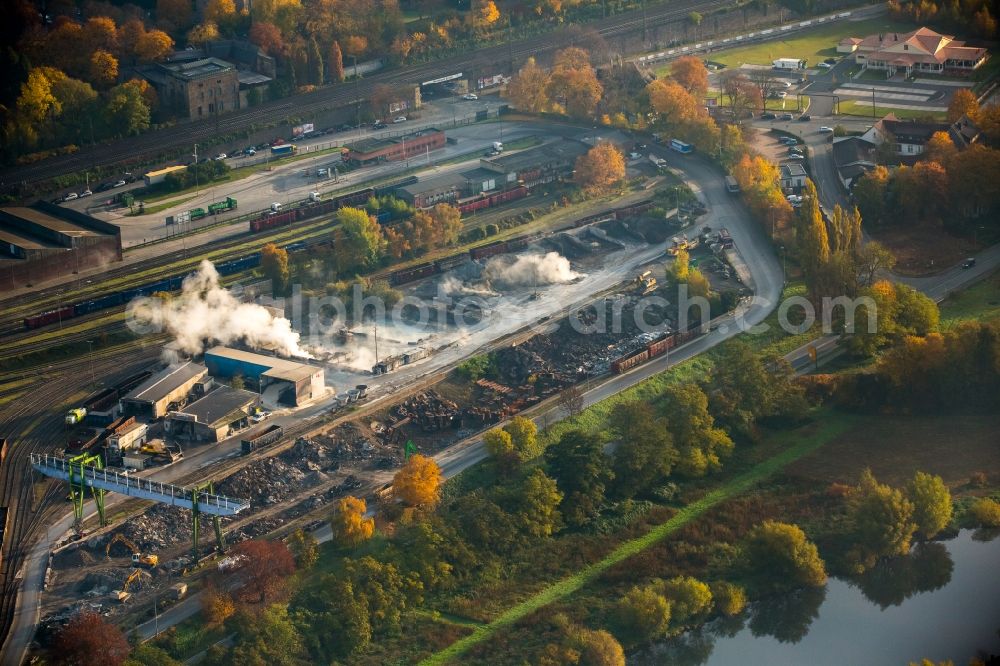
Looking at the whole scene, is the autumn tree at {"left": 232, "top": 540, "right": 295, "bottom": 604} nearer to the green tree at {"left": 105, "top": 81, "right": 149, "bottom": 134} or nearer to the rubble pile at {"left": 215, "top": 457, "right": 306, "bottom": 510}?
the rubble pile at {"left": 215, "top": 457, "right": 306, "bottom": 510}

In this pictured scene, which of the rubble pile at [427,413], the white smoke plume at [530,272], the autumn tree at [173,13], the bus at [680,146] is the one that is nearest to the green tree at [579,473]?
the rubble pile at [427,413]

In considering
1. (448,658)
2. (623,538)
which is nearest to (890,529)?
(623,538)

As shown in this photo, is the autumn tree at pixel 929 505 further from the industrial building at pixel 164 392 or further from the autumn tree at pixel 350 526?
the industrial building at pixel 164 392

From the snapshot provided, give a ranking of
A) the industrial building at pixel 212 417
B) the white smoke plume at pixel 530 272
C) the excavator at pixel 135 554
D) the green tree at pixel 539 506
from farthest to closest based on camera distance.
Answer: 1. the white smoke plume at pixel 530 272
2. the industrial building at pixel 212 417
3. the green tree at pixel 539 506
4. the excavator at pixel 135 554

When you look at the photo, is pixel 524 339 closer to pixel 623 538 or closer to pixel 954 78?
pixel 623 538

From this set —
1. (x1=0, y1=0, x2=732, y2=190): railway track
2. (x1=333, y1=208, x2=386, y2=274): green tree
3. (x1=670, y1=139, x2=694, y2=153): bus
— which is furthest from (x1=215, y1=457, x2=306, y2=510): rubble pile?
(x1=670, y1=139, x2=694, y2=153): bus

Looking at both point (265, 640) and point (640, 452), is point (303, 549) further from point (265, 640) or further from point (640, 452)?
point (640, 452)

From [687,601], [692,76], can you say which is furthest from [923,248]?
[687,601]
